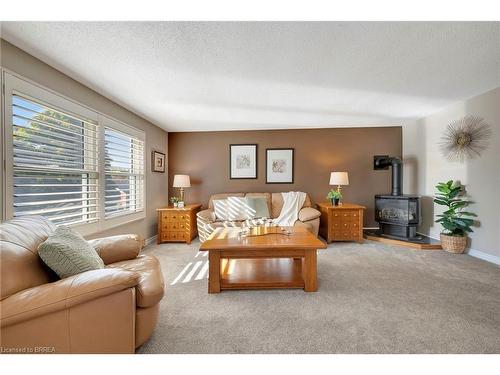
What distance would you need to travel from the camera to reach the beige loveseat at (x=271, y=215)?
348 cm

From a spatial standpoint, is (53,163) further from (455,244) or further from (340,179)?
(455,244)

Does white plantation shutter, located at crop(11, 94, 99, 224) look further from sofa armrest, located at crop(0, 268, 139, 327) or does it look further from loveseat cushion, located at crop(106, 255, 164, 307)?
sofa armrest, located at crop(0, 268, 139, 327)

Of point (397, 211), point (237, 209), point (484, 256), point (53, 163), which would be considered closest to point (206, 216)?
point (237, 209)

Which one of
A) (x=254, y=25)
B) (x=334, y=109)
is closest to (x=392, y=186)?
(x=334, y=109)

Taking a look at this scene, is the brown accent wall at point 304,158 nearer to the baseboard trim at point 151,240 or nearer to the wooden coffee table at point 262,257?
the baseboard trim at point 151,240

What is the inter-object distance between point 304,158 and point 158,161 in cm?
307

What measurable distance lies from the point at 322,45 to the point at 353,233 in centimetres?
308

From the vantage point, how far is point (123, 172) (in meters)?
3.08

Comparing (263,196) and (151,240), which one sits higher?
(263,196)

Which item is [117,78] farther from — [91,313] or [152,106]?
[91,313]

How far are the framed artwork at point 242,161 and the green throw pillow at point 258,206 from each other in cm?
68

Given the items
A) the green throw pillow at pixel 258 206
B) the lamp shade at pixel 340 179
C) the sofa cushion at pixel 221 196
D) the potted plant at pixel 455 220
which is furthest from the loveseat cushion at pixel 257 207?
the potted plant at pixel 455 220

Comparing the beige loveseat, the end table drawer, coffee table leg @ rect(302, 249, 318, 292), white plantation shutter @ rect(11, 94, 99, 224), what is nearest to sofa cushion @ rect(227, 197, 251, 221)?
the beige loveseat
